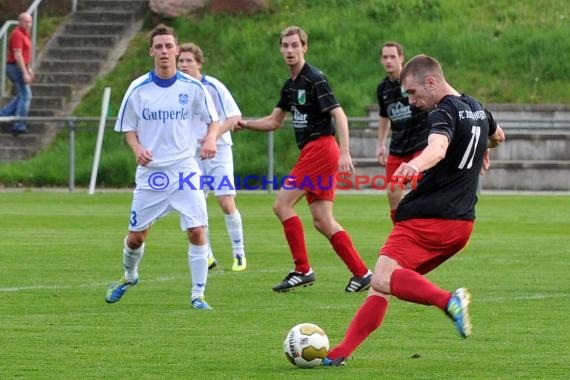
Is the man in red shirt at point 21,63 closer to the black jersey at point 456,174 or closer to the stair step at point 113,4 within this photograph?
the stair step at point 113,4

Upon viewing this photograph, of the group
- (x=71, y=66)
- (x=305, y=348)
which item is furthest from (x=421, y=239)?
(x=71, y=66)

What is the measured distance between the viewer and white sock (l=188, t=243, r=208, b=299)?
36.4 ft

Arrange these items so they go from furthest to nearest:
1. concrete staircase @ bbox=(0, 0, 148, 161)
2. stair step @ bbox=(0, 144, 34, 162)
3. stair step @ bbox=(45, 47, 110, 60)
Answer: stair step @ bbox=(45, 47, 110, 60)
concrete staircase @ bbox=(0, 0, 148, 161)
stair step @ bbox=(0, 144, 34, 162)

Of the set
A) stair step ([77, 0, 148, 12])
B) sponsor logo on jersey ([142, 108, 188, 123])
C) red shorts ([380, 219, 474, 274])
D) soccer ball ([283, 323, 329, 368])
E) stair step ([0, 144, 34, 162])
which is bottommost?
stair step ([0, 144, 34, 162])

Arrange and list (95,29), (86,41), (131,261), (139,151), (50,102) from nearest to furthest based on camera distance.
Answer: (139,151) < (131,261) < (50,102) < (86,41) < (95,29)

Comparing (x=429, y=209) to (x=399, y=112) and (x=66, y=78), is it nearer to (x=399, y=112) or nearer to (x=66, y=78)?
(x=399, y=112)

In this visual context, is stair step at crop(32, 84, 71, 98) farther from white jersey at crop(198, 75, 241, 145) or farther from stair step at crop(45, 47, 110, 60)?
white jersey at crop(198, 75, 241, 145)

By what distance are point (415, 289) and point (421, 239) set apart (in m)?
0.35

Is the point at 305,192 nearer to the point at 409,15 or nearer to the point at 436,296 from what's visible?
the point at 436,296

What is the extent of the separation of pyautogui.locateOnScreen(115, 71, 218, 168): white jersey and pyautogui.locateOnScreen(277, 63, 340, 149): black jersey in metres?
1.58

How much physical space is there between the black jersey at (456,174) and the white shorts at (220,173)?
654 cm

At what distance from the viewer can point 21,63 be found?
91.4ft

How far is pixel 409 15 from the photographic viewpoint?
106 ft

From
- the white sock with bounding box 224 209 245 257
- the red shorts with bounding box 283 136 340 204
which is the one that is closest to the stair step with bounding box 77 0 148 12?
the white sock with bounding box 224 209 245 257
